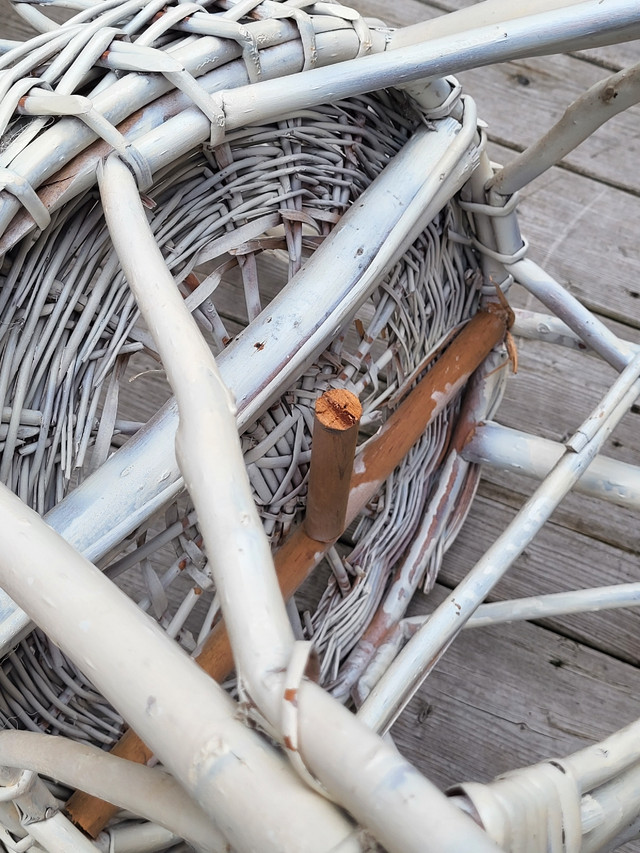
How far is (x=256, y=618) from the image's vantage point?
228mm

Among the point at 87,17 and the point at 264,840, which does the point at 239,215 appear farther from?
the point at 264,840

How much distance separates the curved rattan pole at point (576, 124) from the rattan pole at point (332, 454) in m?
0.22

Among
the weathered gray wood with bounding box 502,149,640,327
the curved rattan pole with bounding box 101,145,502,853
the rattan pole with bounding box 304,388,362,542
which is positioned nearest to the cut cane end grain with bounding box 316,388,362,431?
the rattan pole with bounding box 304,388,362,542

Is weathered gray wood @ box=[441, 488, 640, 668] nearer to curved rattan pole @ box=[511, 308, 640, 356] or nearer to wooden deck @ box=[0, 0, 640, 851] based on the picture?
wooden deck @ box=[0, 0, 640, 851]

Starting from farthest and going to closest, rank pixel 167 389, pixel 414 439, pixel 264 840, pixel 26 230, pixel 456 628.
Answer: pixel 167 389 < pixel 414 439 < pixel 456 628 < pixel 26 230 < pixel 264 840

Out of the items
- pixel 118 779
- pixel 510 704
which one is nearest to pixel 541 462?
pixel 510 704

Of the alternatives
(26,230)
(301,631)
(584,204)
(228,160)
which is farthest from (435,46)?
(584,204)

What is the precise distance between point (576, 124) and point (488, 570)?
282 millimetres

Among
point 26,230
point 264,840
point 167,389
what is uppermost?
point 26,230

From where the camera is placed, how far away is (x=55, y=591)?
0.76ft

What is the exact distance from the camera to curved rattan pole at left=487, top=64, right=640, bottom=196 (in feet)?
1.52

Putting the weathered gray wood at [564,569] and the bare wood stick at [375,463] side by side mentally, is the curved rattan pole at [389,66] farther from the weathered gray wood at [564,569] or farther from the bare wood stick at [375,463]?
the weathered gray wood at [564,569]

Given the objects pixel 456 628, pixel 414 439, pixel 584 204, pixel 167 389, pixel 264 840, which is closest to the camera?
pixel 264 840

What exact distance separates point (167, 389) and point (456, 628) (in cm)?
45
